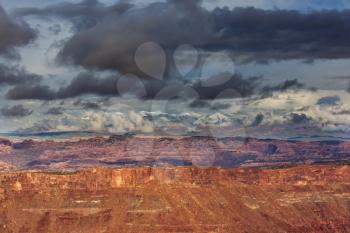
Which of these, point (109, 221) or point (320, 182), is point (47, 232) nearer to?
point (109, 221)

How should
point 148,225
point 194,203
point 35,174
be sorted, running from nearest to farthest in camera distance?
point 148,225, point 194,203, point 35,174

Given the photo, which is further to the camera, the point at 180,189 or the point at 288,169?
the point at 288,169

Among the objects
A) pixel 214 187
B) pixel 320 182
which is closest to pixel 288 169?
pixel 320 182

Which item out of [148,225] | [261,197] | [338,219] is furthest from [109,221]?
[338,219]

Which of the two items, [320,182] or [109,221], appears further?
[320,182]

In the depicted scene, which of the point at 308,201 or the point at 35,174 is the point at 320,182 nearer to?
the point at 308,201

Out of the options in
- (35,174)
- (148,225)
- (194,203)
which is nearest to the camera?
(148,225)
